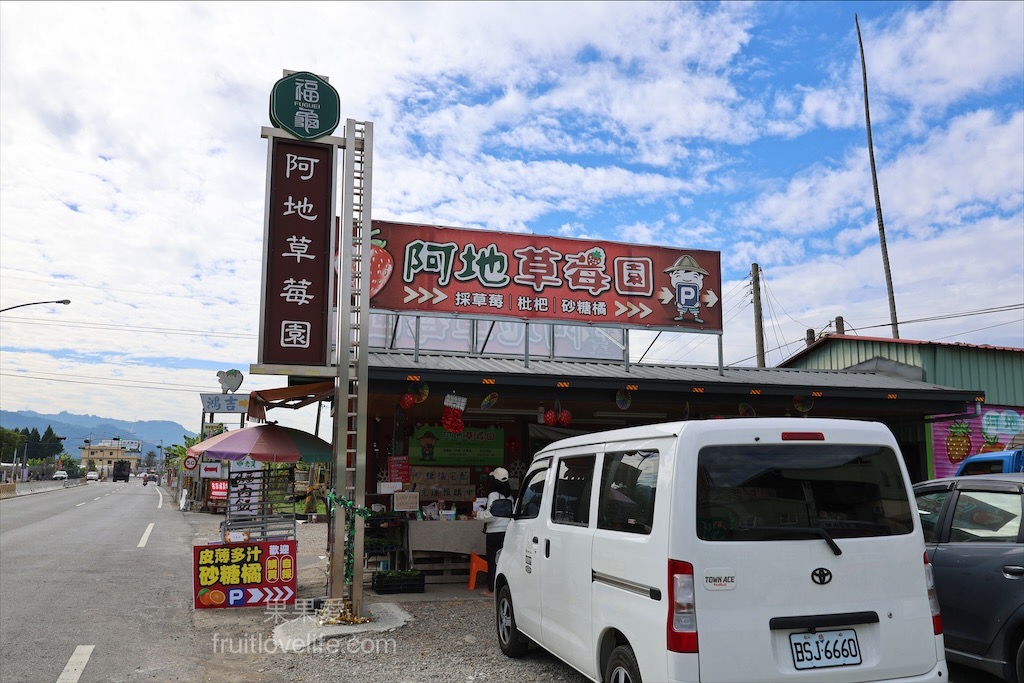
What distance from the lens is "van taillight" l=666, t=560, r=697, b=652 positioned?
369 centimetres

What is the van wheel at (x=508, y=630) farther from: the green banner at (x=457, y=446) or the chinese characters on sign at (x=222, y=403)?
the chinese characters on sign at (x=222, y=403)

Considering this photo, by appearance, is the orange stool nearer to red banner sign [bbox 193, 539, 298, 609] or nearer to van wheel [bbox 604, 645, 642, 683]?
red banner sign [bbox 193, 539, 298, 609]

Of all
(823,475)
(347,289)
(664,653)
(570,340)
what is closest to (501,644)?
(664,653)

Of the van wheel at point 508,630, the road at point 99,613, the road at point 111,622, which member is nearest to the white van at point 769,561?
the van wheel at point 508,630

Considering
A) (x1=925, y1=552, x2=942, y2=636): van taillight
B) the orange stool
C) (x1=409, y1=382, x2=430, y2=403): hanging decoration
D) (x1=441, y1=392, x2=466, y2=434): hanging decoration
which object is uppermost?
(x1=409, y1=382, x2=430, y2=403): hanging decoration

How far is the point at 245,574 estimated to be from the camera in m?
9.41

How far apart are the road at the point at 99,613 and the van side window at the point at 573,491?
334cm

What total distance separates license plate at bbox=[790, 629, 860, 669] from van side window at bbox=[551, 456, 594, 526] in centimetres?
161

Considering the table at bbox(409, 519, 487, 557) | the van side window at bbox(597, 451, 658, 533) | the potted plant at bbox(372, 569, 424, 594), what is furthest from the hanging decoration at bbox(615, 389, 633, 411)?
the van side window at bbox(597, 451, 658, 533)

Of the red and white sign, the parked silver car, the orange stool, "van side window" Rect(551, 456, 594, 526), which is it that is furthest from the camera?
the red and white sign

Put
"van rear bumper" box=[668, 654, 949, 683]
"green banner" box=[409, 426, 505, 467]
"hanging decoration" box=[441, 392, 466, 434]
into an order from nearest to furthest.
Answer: "van rear bumper" box=[668, 654, 949, 683] < "hanging decoration" box=[441, 392, 466, 434] < "green banner" box=[409, 426, 505, 467]

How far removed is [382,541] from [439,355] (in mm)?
3086

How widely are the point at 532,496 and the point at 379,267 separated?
18.5 feet

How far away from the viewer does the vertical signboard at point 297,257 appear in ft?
28.8
